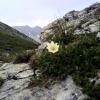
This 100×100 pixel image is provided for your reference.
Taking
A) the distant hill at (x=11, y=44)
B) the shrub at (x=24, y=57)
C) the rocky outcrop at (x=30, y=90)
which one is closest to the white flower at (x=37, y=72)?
the rocky outcrop at (x=30, y=90)

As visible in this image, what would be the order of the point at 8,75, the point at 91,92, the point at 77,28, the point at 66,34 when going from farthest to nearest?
the point at 77,28 → the point at 66,34 → the point at 8,75 → the point at 91,92

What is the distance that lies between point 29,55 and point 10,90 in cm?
329

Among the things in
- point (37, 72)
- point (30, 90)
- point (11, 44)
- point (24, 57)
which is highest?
point (11, 44)

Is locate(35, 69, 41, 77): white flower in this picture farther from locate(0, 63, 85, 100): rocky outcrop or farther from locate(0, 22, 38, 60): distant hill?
locate(0, 22, 38, 60): distant hill

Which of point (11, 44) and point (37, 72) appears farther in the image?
point (11, 44)

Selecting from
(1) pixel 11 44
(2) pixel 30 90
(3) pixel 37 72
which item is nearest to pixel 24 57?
(3) pixel 37 72

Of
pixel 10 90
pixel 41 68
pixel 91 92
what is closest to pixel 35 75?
pixel 41 68

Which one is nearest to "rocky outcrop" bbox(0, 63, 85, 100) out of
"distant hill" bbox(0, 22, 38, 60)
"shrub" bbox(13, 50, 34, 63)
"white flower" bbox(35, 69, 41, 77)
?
"white flower" bbox(35, 69, 41, 77)

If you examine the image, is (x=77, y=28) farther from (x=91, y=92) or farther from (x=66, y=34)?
(x=91, y=92)

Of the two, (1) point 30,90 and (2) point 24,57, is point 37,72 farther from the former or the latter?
(2) point 24,57

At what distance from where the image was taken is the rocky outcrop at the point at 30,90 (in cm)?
1244

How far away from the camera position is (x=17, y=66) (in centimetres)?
1605

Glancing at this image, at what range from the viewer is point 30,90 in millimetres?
13281

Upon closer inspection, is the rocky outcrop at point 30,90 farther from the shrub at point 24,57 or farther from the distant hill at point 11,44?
the distant hill at point 11,44
